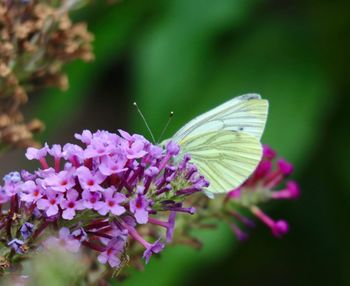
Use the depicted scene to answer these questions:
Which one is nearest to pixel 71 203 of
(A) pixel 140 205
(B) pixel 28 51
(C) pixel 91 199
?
(C) pixel 91 199

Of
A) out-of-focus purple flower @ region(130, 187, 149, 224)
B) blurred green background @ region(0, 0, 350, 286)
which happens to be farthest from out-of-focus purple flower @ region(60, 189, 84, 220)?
blurred green background @ region(0, 0, 350, 286)

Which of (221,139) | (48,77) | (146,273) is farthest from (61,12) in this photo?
(146,273)

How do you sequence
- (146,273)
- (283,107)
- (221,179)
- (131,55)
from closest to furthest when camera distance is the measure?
(221,179), (146,273), (283,107), (131,55)

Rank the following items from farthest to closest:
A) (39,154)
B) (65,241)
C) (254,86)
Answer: (254,86)
(39,154)
(65,241)

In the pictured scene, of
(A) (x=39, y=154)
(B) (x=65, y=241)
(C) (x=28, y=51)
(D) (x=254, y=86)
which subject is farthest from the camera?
(D) (x=254, y=86)

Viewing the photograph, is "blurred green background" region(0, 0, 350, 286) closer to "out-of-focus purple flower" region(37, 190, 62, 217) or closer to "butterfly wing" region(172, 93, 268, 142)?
"butterfly wing" region(172, 93, 268, 142)

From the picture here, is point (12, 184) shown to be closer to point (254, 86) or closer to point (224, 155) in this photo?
point (224, 155)

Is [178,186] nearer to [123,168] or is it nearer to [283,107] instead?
[123,168]
